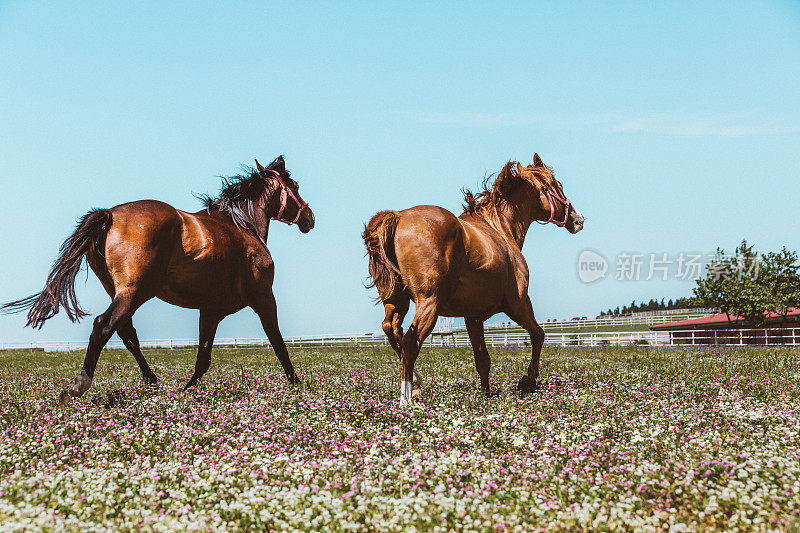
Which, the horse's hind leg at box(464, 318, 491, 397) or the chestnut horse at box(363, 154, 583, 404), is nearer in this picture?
the chestnut horse at box(363, 154, 583, 404)

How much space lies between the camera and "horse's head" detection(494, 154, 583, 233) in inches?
452

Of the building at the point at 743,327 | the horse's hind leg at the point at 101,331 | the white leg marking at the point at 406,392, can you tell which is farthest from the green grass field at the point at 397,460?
the building at the point at 743,327

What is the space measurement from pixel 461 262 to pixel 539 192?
2.87m

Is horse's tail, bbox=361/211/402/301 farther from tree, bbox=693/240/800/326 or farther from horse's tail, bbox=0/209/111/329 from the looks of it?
tree, bbox=693/240/800/326

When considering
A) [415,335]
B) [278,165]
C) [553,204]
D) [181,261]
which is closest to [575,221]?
[553,204]

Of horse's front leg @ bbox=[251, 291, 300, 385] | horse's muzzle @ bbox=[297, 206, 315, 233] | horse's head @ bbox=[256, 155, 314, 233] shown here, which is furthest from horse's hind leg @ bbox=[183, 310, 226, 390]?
horse's muzzle @ bbox=[297, 206, 315, 233]

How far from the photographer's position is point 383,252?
368 inches

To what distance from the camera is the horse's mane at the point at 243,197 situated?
1143cm

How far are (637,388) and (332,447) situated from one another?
6.59 metres

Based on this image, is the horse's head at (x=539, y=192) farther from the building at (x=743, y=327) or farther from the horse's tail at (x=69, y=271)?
the building at (x=743, y=327)

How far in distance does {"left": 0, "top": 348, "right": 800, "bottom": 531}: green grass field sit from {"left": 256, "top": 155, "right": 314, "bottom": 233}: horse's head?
3.26 m

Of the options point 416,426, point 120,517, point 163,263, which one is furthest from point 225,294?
point 120,517

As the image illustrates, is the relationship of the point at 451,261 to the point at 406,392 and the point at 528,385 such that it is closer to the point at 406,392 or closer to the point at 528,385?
the point at 406,392

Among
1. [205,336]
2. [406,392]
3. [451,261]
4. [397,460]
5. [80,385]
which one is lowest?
[397,460]
